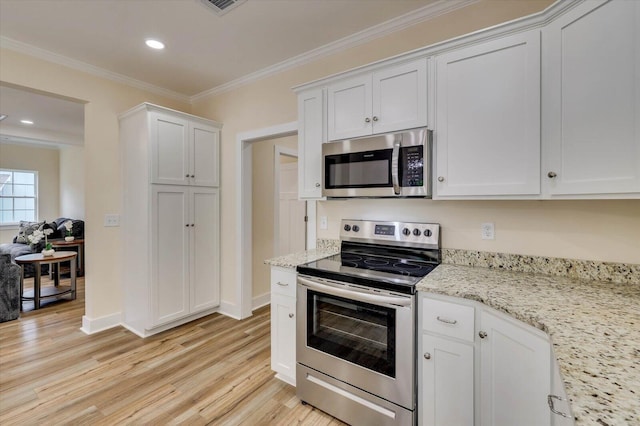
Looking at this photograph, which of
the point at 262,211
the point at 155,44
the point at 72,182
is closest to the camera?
the point at 155,44

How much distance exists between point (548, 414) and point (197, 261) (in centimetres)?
315

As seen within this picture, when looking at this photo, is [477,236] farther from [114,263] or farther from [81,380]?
[114,263]

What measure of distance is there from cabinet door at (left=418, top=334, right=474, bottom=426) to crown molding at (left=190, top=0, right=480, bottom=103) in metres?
2.14

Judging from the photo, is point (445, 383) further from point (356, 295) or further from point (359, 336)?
point (356, 295)

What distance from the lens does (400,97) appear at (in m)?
1.91

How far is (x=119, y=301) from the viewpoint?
3.26m

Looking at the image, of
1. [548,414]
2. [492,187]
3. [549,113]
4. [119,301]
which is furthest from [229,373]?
[549,113]

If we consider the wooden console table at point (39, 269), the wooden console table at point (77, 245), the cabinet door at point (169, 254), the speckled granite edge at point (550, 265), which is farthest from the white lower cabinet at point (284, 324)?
the wooden console table at point (77, 245)

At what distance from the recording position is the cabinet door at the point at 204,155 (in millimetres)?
3275

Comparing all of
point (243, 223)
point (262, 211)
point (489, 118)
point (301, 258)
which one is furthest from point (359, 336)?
point (262, 211)

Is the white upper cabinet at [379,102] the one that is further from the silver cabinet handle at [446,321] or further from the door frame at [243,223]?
the door frame at [243,223]

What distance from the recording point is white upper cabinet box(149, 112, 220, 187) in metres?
2.94

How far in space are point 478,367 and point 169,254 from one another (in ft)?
9.36

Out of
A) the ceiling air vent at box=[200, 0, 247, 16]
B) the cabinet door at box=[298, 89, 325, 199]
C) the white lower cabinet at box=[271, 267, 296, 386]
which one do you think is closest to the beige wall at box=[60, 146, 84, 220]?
the ceiling air vent at box=[200, 0, 247, 16]
